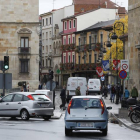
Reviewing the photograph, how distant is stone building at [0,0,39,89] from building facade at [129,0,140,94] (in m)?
36.3

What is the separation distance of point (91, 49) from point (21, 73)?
24.1 meters

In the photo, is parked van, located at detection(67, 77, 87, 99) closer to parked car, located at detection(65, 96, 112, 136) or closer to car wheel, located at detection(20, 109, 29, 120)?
car wheel, located at detection(20, 109, 29, 120)

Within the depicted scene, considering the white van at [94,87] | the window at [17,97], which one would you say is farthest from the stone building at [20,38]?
the window at [17,97]

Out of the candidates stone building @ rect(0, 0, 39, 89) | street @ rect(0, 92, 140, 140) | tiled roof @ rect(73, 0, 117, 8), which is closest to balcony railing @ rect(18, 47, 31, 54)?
stone building @ rect(0, 0, 39, 89)

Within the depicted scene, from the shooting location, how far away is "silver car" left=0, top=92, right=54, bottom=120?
29750mm

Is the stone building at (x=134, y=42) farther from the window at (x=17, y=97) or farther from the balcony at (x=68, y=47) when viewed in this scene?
the balcony at (x=68, y=47)

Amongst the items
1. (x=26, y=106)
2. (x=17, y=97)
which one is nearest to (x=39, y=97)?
(x=26, y=106)

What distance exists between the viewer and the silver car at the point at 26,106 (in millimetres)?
29750

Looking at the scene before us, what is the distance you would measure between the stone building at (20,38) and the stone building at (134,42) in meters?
36.3

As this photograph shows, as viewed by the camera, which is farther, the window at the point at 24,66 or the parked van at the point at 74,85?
the window at the point at 24,66

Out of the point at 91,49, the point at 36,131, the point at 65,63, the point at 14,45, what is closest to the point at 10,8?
the point at 14,45

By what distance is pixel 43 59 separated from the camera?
12438 centimetres

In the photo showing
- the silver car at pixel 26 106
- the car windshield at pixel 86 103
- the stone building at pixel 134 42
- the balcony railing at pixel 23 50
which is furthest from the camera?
the balcony railing at pixel 23 50

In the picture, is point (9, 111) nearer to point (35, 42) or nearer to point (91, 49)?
point (35, 42)
